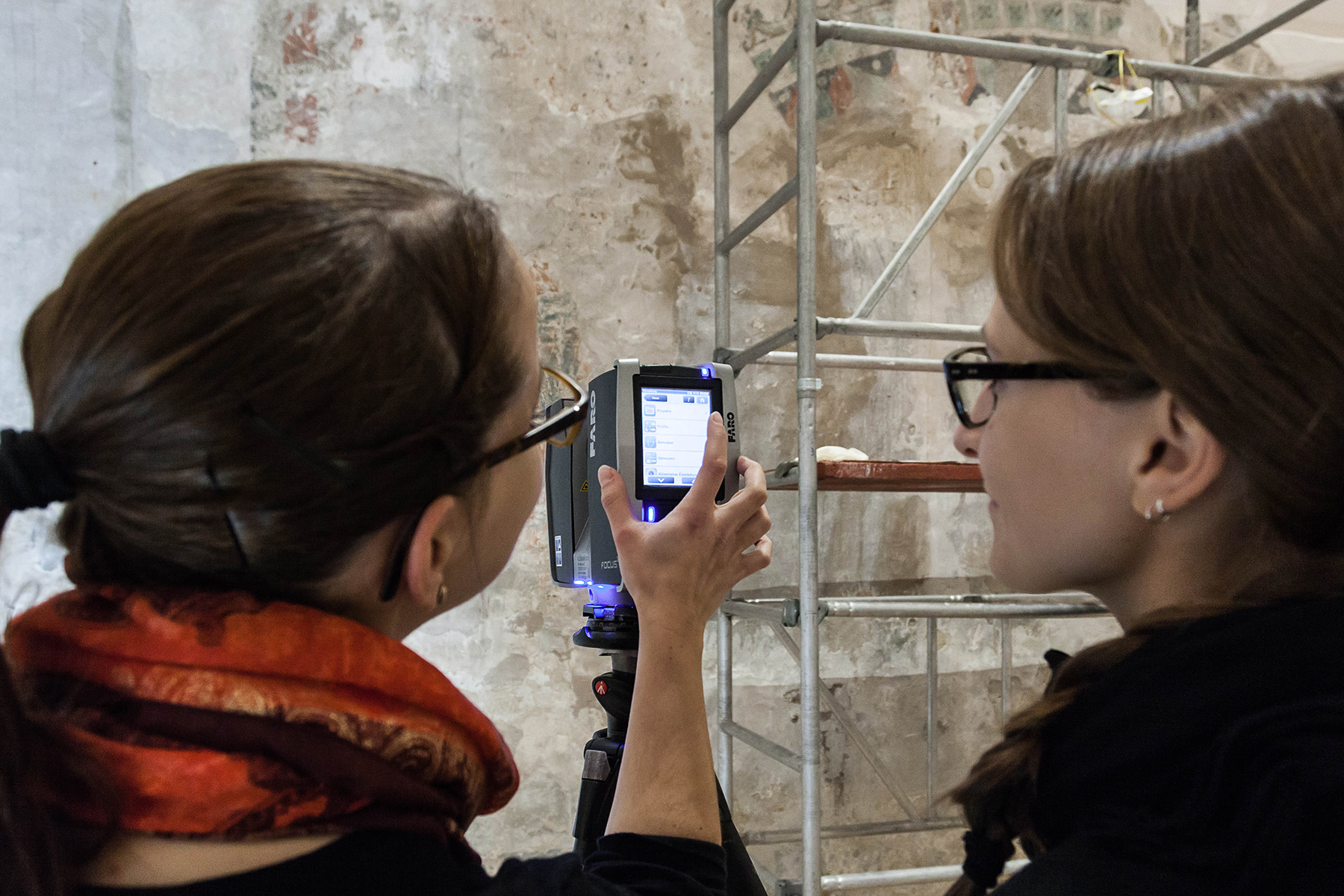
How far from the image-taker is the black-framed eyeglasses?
2.35ft

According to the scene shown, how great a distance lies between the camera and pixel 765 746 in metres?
2.10

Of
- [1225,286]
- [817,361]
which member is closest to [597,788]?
[1225,286]

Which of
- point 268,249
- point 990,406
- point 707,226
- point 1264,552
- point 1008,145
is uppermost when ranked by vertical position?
point 1008,145

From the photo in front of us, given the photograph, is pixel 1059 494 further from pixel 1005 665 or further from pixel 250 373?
pixel 1005 665

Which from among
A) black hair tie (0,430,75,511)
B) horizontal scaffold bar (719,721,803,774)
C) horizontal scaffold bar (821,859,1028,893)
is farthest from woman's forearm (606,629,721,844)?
horizontal scaffold bar (821,859,1028,893)

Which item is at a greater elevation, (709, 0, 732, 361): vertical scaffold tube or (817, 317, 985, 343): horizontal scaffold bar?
(709, 0, 732, 361): vertical scaffold tube

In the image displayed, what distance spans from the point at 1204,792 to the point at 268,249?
695 mm

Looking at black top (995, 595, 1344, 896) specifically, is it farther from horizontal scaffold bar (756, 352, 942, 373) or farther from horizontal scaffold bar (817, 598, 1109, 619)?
horizontal scaffold bar (756, 352, 942, 373)

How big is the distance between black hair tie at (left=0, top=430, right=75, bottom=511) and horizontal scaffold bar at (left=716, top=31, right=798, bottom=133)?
5.67 feet

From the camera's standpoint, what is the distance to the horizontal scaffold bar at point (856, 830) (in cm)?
231

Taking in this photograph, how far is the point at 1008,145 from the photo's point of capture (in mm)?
2779

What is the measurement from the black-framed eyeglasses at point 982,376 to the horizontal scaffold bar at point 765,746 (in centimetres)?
129

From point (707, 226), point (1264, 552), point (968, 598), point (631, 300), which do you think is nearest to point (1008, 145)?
point (707, 226)

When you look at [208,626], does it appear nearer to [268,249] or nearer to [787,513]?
[268,249]
